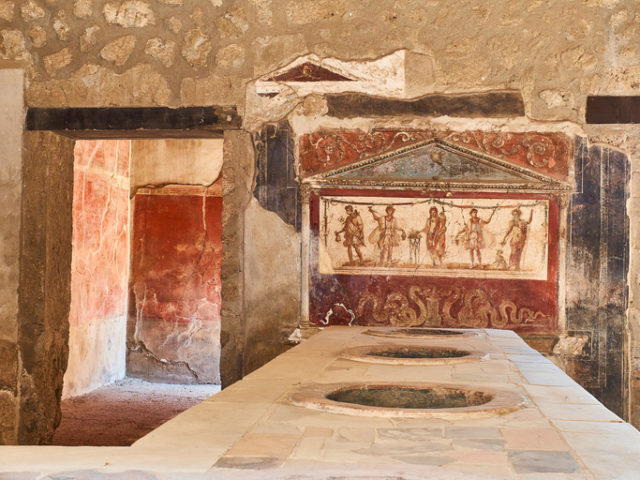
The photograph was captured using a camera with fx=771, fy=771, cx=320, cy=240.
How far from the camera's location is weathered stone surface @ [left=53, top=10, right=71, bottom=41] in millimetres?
5027

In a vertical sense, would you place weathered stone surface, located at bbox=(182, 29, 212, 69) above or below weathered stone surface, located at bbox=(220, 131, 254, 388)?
above

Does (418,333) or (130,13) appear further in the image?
(130,13)

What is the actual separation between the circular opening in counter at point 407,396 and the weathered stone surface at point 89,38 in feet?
11.5

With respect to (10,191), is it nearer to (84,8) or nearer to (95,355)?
(84,8)

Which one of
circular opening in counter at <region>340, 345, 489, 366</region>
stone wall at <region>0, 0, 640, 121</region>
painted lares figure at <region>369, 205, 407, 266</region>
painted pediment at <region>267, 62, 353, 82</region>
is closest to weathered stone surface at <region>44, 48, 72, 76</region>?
stone wall at <region>0, 0, 640, 121</region>

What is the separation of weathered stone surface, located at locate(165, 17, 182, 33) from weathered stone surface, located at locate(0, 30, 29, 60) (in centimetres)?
96

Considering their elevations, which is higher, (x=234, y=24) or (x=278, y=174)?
(x=234, y=24)

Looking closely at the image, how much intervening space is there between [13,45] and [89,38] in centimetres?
51

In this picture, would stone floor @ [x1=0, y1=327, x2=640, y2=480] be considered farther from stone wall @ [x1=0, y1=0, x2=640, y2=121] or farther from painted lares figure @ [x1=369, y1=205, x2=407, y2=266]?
stone wall @ [x1=0, y1=0, x2=640, y2=121]

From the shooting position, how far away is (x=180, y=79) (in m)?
4.94

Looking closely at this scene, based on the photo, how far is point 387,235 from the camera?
191 inches

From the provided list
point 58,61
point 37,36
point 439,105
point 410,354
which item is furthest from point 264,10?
point 410,354

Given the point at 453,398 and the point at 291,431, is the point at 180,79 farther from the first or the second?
the point at 291,431

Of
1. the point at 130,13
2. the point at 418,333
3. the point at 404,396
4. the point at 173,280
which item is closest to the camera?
the point at 404,396
